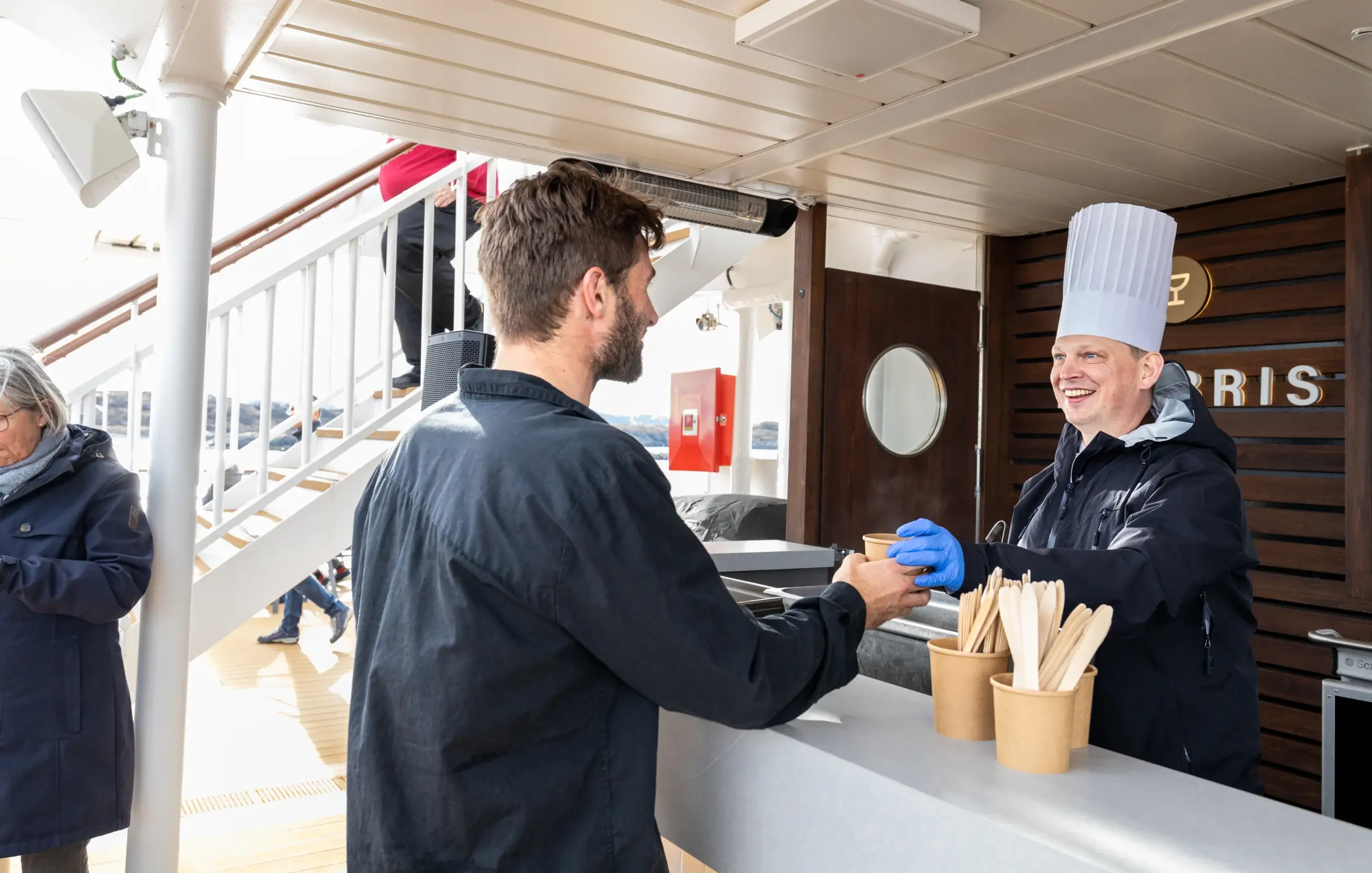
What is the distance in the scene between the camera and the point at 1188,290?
376 centimetres

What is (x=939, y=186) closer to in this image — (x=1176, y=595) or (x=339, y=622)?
(x=1176, y=595)

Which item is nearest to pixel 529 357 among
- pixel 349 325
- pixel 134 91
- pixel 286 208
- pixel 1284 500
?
pixel 134 91

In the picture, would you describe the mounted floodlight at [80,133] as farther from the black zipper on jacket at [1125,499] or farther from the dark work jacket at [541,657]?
the black zipper on jacket at [1125,499]

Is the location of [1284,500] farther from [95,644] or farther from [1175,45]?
[95,644]

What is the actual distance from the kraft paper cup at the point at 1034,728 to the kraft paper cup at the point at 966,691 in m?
0.08

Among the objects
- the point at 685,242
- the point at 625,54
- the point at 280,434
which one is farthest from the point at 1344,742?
the point at 280,434

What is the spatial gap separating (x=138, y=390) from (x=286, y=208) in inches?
46.4

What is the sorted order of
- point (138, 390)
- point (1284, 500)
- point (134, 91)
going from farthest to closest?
point (138, 390)
point (1284, 500)
point (134, 91)

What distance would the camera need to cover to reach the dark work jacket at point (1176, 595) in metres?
1.52

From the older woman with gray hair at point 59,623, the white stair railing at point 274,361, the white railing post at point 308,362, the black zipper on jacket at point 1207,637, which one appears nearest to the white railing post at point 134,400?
the white stair railing at point 274,361

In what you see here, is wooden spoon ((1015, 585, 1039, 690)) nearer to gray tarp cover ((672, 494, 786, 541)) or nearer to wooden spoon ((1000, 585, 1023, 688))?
wooden spoon ((1000, 585, 1023, 688))

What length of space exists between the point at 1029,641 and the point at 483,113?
2.36 meters

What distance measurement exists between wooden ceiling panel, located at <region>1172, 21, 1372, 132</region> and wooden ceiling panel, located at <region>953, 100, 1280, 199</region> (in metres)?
0.47

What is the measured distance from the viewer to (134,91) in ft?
8.78
